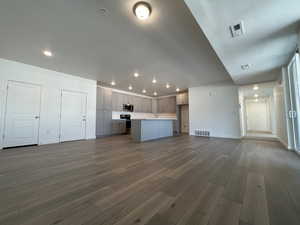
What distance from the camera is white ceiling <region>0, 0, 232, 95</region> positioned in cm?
208

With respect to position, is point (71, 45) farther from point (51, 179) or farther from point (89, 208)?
point (89, 208)

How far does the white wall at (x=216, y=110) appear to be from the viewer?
599 centimetres

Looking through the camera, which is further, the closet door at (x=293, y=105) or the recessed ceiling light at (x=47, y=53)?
the recessed ceiling light at (x=47, y=53)

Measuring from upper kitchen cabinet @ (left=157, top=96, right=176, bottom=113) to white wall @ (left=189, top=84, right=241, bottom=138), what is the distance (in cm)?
179

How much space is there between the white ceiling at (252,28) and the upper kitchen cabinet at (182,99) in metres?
4.33

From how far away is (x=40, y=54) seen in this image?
3672 millimetres

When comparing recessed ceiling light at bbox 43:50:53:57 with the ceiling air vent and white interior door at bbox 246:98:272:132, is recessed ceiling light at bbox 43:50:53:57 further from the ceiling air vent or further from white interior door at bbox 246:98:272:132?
white interior door at bbox 246:98:272:132

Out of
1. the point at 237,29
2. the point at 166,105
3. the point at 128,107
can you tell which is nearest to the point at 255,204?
the point at 237,29

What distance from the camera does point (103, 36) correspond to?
279 centimetres

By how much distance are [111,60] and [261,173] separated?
454 cm

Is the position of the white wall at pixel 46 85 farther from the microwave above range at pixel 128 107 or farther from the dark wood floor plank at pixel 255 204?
the dark wood floor plank at pixel 255 204

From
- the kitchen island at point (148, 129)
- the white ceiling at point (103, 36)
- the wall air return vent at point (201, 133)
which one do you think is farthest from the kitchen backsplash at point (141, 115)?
the white ceiling at point (103, 36)

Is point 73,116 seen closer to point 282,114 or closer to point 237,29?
point 237,29

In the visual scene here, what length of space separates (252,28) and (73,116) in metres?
6.38
